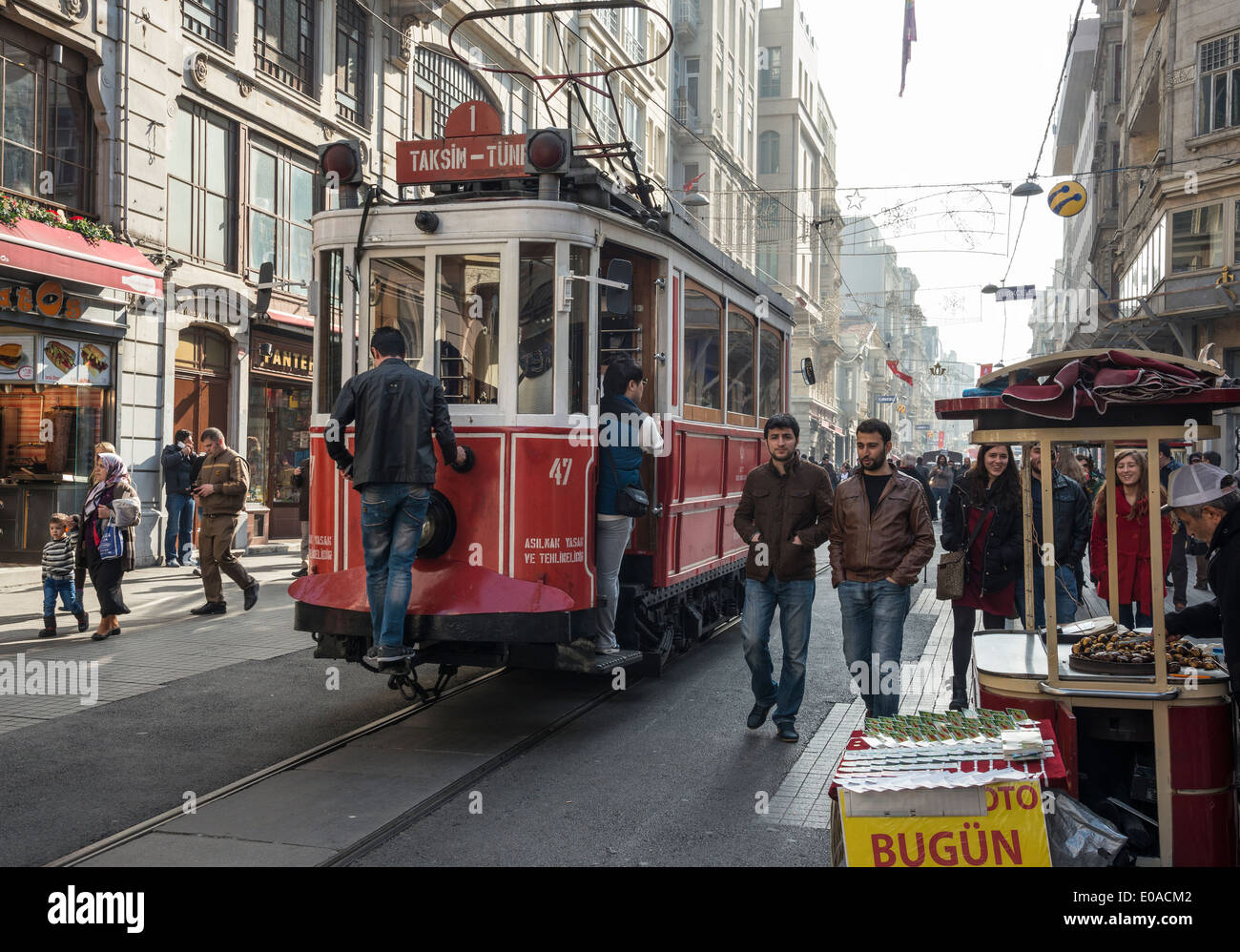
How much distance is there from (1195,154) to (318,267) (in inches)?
892

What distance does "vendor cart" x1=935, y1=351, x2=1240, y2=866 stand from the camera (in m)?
4.29

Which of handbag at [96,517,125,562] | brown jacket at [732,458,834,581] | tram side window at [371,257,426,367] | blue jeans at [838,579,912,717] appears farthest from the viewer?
handbag at [96,517,125,562]

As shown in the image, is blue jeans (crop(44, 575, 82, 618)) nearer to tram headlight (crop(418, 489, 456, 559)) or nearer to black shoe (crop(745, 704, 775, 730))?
tram headlight (crop(418, 489, 456, 559))

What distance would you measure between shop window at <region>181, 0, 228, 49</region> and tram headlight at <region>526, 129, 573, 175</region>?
1202 cm

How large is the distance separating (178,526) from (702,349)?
9718 millimetres

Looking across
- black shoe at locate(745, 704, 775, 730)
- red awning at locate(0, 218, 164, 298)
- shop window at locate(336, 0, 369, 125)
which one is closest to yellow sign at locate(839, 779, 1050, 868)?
black shoe at locate(745, 704, 775, 730)

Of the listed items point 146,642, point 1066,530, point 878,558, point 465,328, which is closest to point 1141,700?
point 878,558

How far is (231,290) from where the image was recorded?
685 inches

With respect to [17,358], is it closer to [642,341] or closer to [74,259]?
[74,259]

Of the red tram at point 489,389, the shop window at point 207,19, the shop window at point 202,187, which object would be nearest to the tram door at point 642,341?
the red tram at point 489,389

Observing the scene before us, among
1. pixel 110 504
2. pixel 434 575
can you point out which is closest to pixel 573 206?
pixel 434 575

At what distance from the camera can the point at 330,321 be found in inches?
283

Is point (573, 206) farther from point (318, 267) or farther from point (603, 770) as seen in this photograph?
point (603, 770)

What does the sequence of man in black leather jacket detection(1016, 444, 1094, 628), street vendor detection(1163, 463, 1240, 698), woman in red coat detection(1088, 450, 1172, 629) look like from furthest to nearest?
woman in red coat detection(1088, 450, 1172, 629)
man in black leather jacket detection(1016, 444, 1094, 628)
street vendor detection(1163, 463, 1240, 698)
